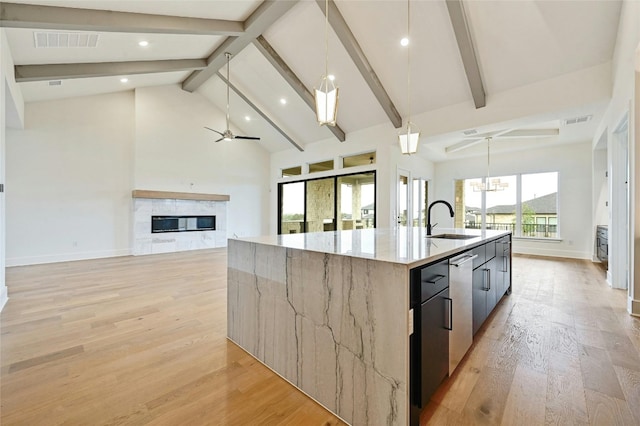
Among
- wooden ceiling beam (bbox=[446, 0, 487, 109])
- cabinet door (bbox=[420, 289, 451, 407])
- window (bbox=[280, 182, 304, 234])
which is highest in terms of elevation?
wooden ceiling beam (bbox=[446, 0, 487, 109])

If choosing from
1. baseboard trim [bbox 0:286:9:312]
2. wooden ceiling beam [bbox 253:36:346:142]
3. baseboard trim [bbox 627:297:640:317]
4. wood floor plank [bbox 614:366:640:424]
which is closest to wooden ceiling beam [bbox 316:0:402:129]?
wooden ceiling beam [bbox 253:36:346:142]

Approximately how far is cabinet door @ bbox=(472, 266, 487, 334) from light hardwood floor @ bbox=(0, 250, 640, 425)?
0.60 ft

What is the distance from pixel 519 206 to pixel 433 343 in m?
7.67

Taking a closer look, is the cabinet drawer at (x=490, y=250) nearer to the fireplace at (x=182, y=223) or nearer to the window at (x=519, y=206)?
the window at (x=519, y=206)

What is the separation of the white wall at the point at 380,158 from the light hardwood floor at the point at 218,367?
11.2 ft

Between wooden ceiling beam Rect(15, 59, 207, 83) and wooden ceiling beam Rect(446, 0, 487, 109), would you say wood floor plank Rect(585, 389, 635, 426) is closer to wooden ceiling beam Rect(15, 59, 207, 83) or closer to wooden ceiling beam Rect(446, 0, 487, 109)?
wooden ceiling beam Rect(446, 0, 487, 109)

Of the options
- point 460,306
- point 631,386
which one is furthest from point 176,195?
point 631,386

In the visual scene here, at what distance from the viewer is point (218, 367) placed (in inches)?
78.0

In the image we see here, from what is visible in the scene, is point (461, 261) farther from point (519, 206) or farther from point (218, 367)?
point (519, 206)

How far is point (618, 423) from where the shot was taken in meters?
1.45

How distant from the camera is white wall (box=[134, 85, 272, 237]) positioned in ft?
23.2

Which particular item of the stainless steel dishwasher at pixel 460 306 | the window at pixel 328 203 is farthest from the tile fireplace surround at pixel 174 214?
the stainless steel dishwasher at pixel 460 306

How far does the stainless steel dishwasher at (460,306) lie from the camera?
1770 millimetres

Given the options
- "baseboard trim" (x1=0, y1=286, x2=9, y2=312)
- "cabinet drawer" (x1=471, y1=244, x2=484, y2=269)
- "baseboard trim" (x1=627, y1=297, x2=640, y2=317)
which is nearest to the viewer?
"cabinet drawer" (x1=471, y1=244, x2=484, y2=269)
